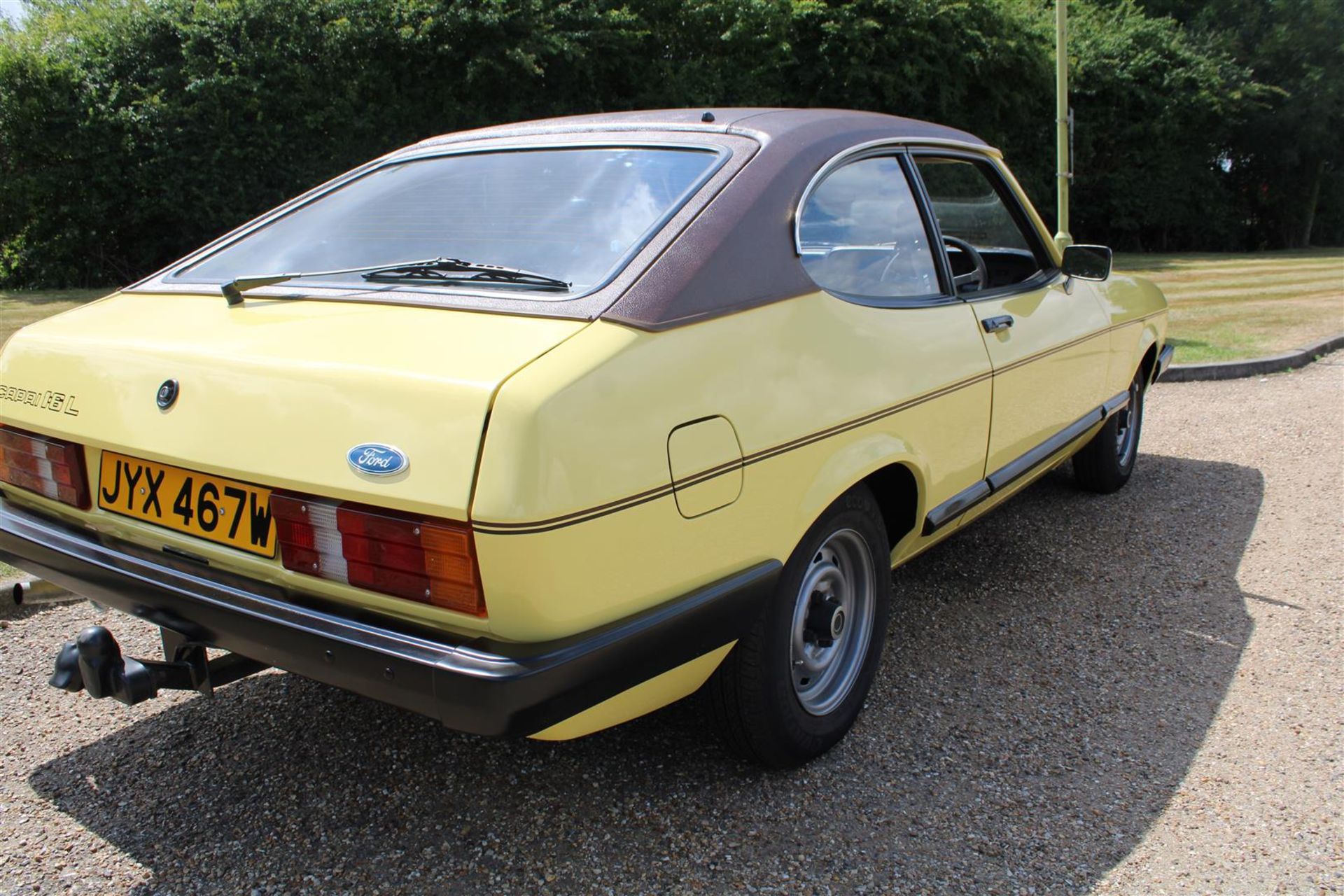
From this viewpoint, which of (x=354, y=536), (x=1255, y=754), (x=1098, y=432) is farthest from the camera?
(x=1098, y=432)

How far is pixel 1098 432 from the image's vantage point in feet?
16.4

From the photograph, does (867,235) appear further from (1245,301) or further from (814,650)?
(1245,301)

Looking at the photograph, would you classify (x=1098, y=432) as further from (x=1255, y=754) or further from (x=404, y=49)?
(x=404, y=49)

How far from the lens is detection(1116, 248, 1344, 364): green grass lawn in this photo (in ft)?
31.2

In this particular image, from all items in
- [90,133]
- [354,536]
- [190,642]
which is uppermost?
[90,133]

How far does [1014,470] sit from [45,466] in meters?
3.00

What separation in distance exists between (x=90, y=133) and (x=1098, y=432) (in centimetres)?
1376

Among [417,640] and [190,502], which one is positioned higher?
[190,502]

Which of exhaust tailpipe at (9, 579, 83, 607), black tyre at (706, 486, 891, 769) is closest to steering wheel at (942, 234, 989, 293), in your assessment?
black tyre at (706, 486, 891, 769)

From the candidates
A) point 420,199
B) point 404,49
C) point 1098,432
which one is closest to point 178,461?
point 420,199

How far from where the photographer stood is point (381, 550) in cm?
202

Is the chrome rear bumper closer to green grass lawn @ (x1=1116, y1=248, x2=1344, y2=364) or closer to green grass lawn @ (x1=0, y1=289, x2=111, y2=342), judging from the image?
green grass lawn @ (x1=1116, y1=248, x2=1344, y2=364)

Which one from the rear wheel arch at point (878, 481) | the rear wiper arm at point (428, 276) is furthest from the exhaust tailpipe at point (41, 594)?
the rear wheel arch at point (878, 481)

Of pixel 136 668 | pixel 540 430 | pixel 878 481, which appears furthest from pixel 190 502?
pixel 878 481
